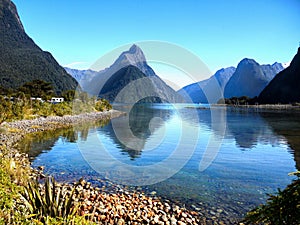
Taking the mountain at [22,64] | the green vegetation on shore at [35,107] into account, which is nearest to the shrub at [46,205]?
the green vegetation on shore at [35,107]

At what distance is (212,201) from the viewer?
381 inches

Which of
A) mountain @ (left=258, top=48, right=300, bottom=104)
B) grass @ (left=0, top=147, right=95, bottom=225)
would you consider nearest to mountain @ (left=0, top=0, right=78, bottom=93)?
grass @ (left=0, top=147, right=95, bottom=225)

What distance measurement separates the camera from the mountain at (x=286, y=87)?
138m

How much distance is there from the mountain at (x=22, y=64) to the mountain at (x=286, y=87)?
5091 inches

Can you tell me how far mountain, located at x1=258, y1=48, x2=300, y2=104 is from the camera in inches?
5433

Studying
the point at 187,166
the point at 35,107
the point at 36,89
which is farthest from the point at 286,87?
the point at 187,166

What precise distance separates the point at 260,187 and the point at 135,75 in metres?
150

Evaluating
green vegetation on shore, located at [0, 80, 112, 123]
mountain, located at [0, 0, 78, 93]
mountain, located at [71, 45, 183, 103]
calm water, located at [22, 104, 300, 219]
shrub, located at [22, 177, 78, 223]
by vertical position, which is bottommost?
calm water, located at [22, 104, 300, 219]

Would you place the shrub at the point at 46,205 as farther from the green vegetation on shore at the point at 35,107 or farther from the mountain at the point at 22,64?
the mountain at the point at 22,64

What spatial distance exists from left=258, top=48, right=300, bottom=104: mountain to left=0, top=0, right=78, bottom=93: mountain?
424 feet

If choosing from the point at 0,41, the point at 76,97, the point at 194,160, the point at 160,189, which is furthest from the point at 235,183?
the point at 0,41

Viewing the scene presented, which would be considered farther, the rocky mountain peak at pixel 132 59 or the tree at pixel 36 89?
the tree at pixel 36 89

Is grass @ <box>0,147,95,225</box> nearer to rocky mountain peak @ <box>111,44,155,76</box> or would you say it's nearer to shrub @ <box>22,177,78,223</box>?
shrub @ <box>22,177,78,223</box>

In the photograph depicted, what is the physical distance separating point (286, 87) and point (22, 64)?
15561cm
